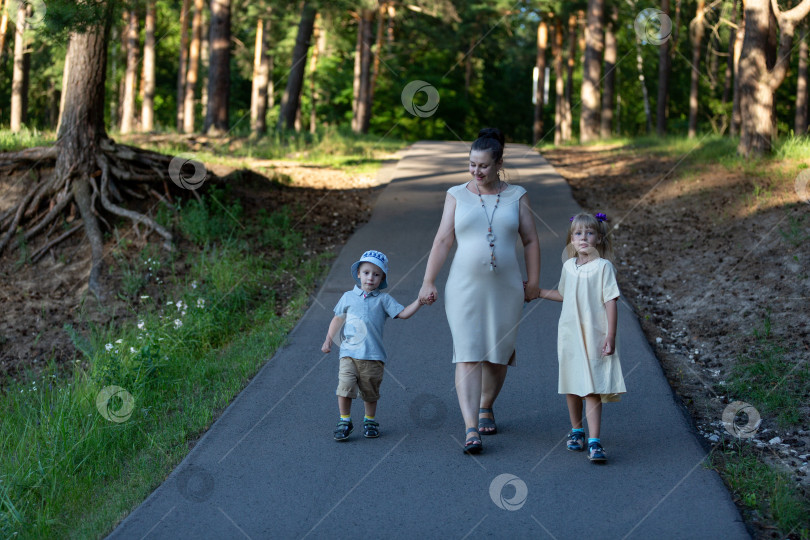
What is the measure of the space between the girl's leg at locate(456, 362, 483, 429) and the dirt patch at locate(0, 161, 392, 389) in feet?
13.5

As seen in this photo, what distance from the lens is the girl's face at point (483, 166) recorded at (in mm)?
5203

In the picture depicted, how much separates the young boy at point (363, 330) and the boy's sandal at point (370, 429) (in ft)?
0.42

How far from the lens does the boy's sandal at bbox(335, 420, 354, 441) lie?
18.0ft

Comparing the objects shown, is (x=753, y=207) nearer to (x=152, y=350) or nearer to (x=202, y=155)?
(x=152, y=350)

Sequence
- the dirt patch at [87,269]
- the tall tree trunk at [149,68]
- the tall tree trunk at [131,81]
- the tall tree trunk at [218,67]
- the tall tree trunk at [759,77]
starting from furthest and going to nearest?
1. the tall tree trunk at [149,68]
2. the tall tree trunk at [131,81]
3. the tall tree trunk at [218,67]
4. the tall tree trunk at [759,77]
5. the dirt patch at [87,269]

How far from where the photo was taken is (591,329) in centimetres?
514

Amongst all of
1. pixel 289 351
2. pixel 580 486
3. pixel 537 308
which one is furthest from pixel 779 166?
pixel 580 486

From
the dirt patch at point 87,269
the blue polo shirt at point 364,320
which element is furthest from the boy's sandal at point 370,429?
the dirt patch at point 87,269

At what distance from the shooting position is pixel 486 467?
16.5 feet

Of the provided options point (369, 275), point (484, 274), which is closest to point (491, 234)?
point (484, 274)

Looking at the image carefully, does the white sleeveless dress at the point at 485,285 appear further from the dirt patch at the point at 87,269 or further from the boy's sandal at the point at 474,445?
the dirt patch at the point at 87,269

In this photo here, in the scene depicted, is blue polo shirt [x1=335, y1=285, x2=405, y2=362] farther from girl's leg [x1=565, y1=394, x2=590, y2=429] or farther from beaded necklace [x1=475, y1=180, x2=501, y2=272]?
girl's leg [x1=565, y1=394, x2=590, y2=429]

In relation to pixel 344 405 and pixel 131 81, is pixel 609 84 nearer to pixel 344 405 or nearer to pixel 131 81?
pixel 131 81

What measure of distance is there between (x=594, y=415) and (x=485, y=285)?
1.05 m
